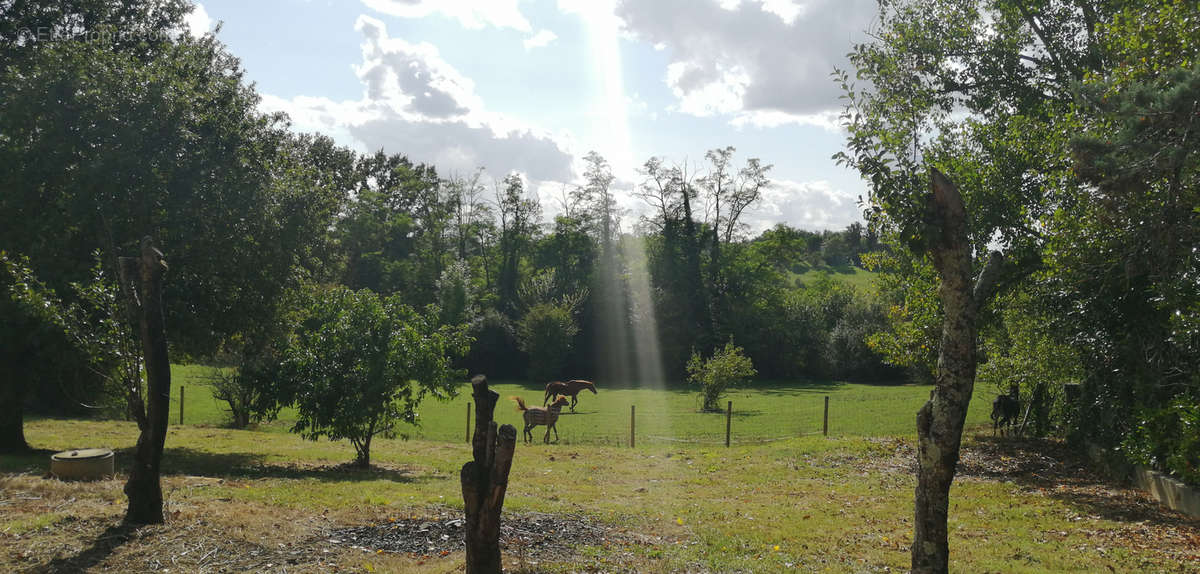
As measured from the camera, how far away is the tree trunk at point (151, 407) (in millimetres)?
8352

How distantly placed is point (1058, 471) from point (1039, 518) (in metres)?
5.53

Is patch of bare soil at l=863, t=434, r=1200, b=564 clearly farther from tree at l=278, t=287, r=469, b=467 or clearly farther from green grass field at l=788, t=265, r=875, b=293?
green grass field at l=788, t=265, r=875, b=293

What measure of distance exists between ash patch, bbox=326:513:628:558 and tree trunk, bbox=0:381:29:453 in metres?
10.8

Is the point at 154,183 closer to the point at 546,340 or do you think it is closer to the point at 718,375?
the point at 718,375

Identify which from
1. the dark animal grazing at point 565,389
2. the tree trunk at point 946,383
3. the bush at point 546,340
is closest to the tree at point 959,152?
the tree trunk at point 946,383

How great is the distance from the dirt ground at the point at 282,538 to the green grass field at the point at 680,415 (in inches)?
373

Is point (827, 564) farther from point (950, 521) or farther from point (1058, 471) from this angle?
point (1058, 471)

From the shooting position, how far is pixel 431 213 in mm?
69750

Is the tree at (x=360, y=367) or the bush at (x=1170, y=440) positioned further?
the tree at (x=360, y=367)

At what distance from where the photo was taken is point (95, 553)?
7.45m

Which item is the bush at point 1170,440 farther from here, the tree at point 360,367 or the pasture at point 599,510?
the tree at point 360,367

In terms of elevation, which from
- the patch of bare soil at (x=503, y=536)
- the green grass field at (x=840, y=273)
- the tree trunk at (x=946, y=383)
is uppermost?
the green grass field at (x=840, y=273)

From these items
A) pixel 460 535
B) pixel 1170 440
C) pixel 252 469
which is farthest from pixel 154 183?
pixel 1170 440

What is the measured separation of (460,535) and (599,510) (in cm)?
271
